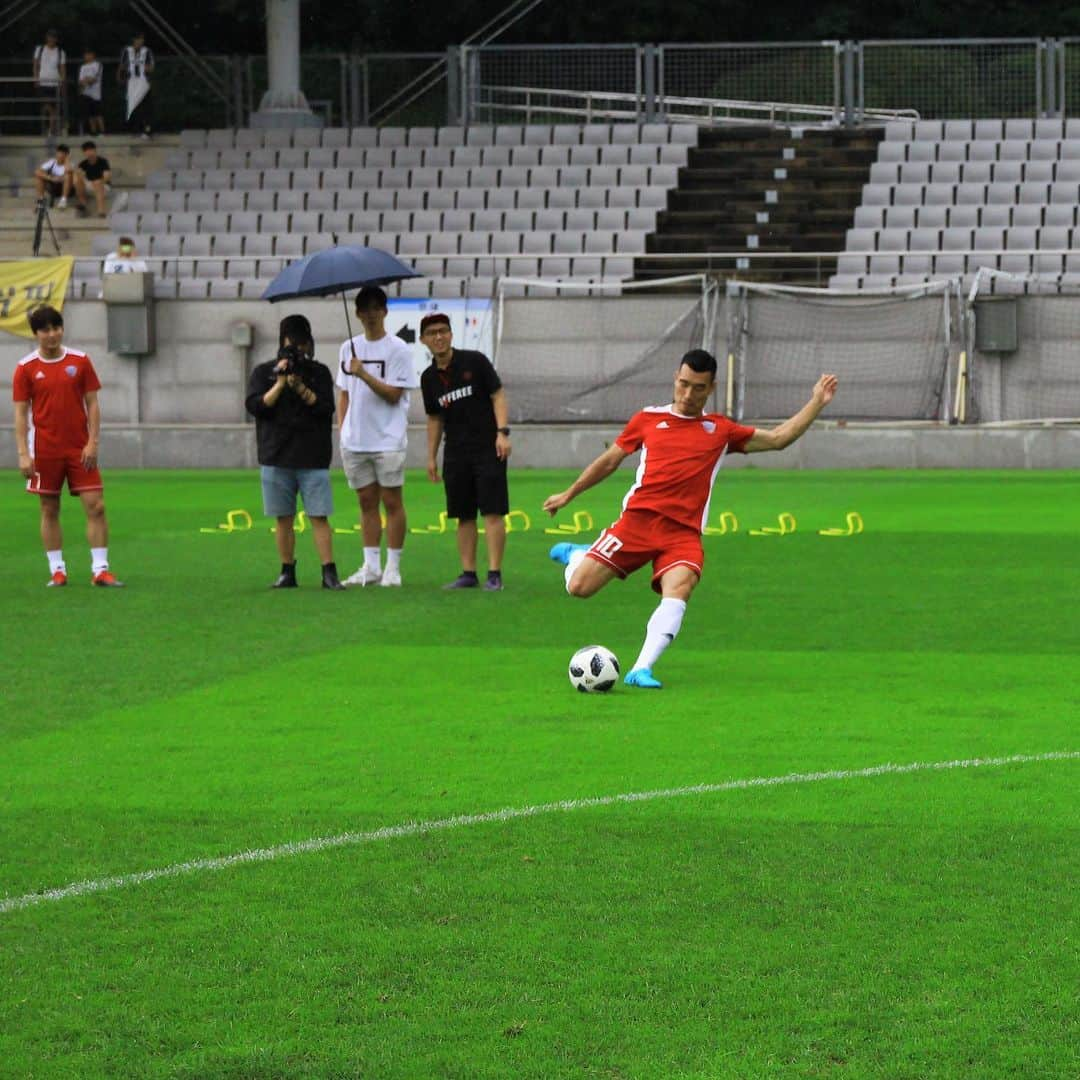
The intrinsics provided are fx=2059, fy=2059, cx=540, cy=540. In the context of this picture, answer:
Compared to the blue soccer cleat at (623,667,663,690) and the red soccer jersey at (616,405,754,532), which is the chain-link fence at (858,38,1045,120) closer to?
the red soccer jersey at (616,405,754,532)

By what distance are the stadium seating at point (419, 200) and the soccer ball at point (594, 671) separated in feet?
74.1

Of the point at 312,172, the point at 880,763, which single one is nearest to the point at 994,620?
the point at 880,763

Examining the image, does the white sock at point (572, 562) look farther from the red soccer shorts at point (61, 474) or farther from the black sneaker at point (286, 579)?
the red soccer shorts at point (61, 474)

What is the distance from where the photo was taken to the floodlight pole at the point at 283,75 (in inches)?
1485

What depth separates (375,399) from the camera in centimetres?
1458

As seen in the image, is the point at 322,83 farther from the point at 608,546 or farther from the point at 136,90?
the point at 608,546

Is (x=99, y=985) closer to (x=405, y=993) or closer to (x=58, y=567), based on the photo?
(x=405, y=993)

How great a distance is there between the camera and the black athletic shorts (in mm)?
14117

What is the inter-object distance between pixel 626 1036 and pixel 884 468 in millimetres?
23952

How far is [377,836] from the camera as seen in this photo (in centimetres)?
699

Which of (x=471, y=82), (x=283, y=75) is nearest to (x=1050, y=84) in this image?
(x=471, y=82)

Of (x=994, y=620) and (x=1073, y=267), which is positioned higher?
(x=1073, y=267)

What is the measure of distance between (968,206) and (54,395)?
72.2 ft

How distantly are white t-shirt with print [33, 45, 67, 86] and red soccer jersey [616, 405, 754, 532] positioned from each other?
32003mm
